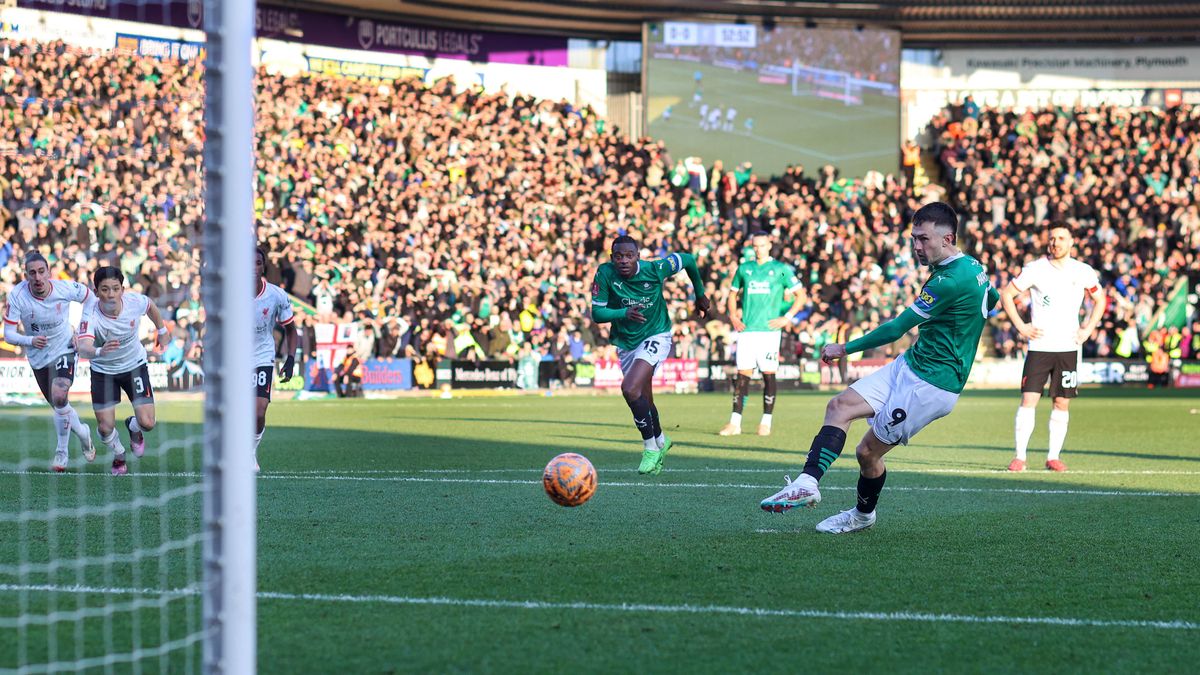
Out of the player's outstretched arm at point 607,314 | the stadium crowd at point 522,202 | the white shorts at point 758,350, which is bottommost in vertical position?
the white shorts at point 758,350

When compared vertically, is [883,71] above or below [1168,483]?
above

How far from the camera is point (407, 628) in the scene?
237 inches

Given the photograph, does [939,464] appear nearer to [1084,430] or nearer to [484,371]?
[1084,430]

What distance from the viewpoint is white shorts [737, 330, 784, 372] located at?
19094 millimetres

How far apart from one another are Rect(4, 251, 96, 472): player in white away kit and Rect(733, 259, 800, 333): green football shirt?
8136 mm

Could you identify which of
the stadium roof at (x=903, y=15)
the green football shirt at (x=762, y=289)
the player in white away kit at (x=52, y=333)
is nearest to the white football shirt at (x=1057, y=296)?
the green football shirt at (x=762, y=289)

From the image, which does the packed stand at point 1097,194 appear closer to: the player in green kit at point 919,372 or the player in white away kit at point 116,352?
the player in white away kit at point 116,352

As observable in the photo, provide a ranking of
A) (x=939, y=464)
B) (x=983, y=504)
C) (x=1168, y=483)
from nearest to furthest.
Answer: (x=983, y=504), (x=1168, y=483), (x=939, y=464)

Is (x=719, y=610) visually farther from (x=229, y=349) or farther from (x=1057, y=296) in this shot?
(x=1057, y=296)

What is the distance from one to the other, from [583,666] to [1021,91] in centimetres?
4589

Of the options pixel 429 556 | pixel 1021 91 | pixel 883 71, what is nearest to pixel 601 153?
pixel 883 71

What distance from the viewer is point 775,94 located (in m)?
45.2

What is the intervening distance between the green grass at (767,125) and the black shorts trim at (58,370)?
32085 mm

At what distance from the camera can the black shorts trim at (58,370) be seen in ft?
45.2
